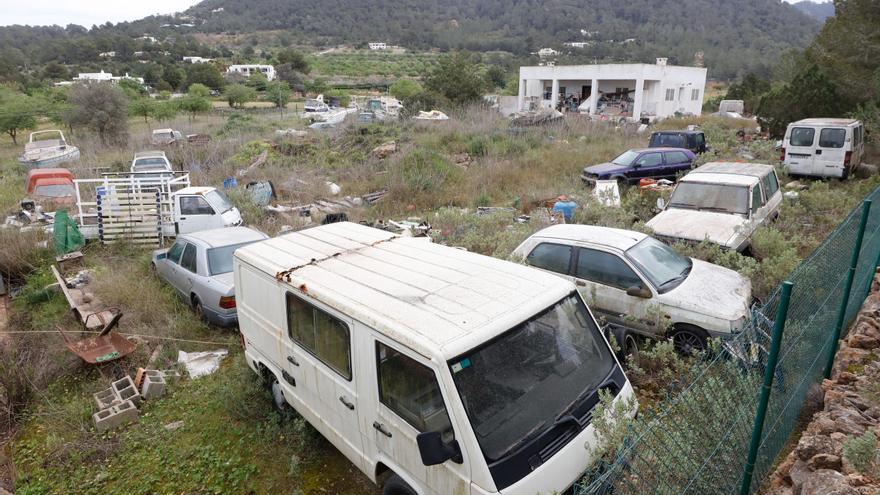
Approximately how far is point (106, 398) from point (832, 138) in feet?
54.1

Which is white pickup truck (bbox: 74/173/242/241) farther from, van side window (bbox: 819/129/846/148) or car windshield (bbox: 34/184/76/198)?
van side window (bbox: 819/129/846/148)

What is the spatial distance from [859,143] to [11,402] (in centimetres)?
1881

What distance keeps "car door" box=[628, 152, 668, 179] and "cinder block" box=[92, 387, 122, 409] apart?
522 inches

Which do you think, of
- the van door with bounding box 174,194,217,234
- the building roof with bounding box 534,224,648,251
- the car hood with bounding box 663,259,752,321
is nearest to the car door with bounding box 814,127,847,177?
the car hood with bounding box 663,259,752,321

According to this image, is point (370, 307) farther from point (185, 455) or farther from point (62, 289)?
point (62, 289)

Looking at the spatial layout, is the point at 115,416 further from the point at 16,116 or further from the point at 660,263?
the point at 16,116

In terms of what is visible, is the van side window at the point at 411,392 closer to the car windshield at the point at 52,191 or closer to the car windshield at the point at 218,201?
the car windshield at the point at 218,201


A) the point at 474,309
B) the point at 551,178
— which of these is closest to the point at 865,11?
the point at 551,178

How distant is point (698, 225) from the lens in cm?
814

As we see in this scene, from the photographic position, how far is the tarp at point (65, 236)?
10.5 metres

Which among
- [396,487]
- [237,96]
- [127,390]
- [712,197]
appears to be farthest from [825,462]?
[237,96]

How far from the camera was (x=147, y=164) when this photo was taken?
688 inches

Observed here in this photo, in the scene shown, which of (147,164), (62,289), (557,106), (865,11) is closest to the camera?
(62,289)

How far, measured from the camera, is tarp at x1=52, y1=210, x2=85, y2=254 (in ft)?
34.6
